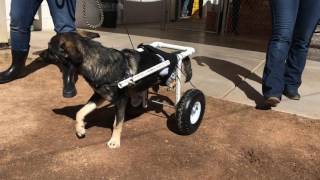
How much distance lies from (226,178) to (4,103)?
2.46m

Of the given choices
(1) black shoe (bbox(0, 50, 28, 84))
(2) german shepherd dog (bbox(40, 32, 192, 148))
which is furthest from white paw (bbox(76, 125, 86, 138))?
(1) black shoe (bbox(0, 50, 28, 84))

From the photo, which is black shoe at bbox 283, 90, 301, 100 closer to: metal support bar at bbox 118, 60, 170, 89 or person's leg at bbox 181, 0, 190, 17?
metal support bar at bbox 118, 60, 170, 89

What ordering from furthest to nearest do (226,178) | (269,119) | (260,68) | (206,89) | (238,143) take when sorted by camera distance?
(260,68) < (206,89) < (269,119) < (238,143) < (226,178)

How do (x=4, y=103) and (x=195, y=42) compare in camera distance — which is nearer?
(x=4, y=103)

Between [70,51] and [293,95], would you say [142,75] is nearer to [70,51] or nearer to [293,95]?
[70,51]

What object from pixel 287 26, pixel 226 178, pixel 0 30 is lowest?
pixel 226 178

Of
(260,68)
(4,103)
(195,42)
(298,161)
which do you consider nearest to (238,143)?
(298,161)

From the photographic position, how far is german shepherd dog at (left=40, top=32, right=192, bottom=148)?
329cm

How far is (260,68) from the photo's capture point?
6.56 metres

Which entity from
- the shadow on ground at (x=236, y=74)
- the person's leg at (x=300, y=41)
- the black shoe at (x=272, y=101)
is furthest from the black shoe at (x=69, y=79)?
the person's leg at (x=300, y=41)

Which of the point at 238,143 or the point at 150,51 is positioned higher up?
the point at 150,51

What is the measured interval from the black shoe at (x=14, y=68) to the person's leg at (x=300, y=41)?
3.06 metres

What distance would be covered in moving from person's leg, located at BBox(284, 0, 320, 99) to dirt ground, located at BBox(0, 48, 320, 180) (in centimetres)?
63

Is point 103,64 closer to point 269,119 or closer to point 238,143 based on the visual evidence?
point 238,143
